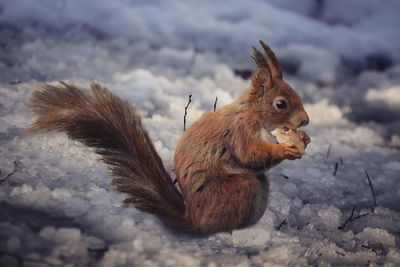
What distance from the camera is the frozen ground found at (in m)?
1.68

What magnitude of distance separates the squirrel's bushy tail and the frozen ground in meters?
0.09

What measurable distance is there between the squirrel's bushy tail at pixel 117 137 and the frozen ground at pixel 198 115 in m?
0.09

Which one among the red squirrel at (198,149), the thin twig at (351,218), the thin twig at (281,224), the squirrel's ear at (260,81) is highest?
the squirrel's ear at (260,81)

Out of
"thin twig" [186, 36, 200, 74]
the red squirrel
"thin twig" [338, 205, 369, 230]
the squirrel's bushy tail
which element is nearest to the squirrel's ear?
the red squirrel

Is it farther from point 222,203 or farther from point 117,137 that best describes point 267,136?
point 117,137

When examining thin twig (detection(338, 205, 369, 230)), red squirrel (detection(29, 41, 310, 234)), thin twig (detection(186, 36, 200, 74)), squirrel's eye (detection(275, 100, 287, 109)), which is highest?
thin twig (detection(186, 36, 200, 74))

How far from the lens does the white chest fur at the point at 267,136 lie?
71.2 inches

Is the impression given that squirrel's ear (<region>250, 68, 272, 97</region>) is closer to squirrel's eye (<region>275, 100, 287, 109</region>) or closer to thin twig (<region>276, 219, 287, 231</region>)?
squirrel's eye (<region>275, 100, 287, 109</region>)

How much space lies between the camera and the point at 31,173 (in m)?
1.89

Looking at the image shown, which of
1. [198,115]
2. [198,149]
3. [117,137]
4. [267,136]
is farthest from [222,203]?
[198,115]

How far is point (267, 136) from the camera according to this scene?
1.83m

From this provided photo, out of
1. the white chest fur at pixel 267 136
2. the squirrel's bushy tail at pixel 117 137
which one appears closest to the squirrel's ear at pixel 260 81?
the white chest fur at pixel 267 136

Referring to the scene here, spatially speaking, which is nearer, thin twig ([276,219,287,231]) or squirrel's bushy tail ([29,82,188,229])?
squirrel's bushy tail ([29,82,188,229])

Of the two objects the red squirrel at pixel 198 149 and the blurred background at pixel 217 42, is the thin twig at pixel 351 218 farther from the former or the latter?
the blurred background at pixel 217 42
